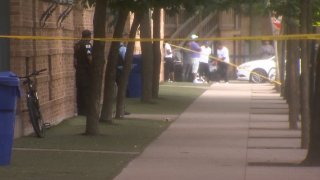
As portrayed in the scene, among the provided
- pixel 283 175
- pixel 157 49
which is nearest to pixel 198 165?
pixel 283 175

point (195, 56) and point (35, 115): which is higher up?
point (195, 56)

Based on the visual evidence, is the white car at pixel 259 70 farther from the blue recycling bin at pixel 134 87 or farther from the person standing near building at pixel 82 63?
the person standing near building at pixel 82 63

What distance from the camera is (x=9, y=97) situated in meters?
12.7

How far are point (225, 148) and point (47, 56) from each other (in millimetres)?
4609

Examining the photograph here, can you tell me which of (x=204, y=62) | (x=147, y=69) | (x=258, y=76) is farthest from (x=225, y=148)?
(x=258, y=76)

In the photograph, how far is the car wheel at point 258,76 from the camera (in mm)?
39625

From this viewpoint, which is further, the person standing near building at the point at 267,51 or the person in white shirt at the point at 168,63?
the person standing near building at the point at 267,51

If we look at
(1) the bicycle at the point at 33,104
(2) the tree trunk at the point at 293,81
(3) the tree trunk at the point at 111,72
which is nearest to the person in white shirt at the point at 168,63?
(3) the tree trunk at the point at 111,72

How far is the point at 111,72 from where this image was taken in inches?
742

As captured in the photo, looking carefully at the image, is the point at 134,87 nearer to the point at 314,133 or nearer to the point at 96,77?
the point at 96,77

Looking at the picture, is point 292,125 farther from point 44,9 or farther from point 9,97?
point 9,97

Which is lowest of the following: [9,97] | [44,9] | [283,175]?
[283,175]

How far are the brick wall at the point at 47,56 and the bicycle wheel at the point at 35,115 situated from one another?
12.0 inches

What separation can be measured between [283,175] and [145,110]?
444 inches
